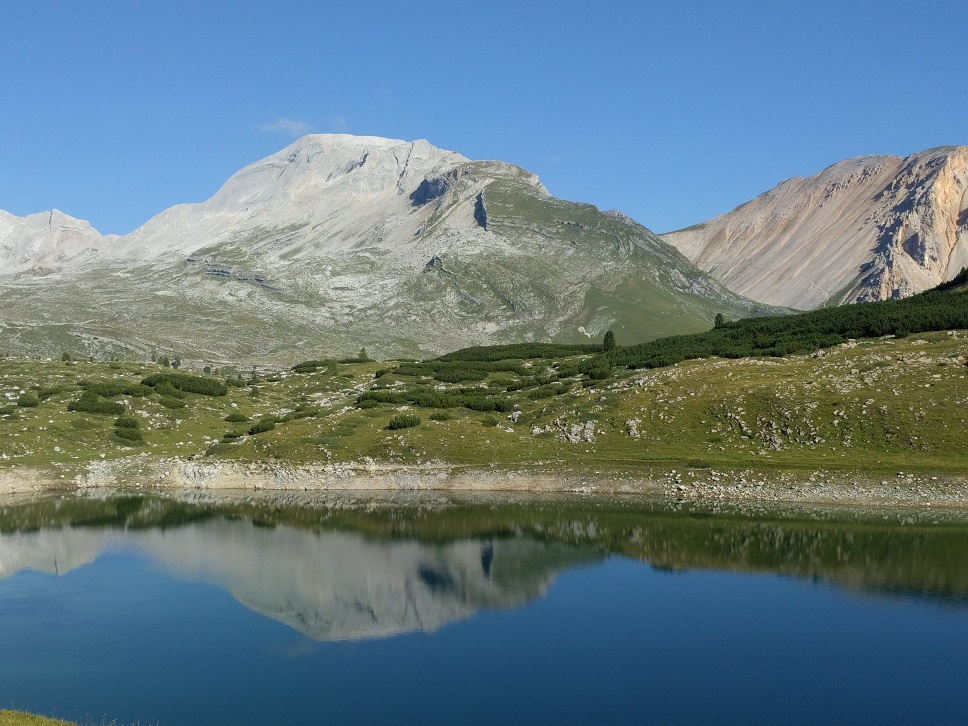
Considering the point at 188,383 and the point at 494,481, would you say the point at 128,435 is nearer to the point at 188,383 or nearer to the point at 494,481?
the point at 188,383

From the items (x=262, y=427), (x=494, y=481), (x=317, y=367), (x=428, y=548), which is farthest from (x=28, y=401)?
(x=428, y=548)

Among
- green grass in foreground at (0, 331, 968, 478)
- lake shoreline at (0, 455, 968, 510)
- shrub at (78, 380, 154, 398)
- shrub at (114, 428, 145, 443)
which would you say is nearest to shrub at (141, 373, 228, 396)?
green grass in foreground at (0, 331, 968, 478)

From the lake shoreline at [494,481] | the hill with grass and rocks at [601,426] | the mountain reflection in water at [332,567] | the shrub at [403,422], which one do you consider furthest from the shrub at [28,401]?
the shrub at [403,422]

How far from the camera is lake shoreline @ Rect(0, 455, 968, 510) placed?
64.4 meters

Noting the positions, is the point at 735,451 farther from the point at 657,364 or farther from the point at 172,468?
the point at 172,468

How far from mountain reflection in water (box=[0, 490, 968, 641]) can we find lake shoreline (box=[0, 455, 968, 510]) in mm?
3471

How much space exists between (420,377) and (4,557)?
6240 centimetres

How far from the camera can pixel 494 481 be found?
7575 cm

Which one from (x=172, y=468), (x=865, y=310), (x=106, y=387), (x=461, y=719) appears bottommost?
(x=461, y=719)

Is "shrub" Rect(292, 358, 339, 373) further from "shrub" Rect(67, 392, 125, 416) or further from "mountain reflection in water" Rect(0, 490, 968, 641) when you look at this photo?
"mountain reflection in water" Rect(0, 490, 968, 641)

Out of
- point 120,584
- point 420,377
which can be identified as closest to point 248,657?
point 120,584

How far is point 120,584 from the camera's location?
51.0 m

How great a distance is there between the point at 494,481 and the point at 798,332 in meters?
46.7

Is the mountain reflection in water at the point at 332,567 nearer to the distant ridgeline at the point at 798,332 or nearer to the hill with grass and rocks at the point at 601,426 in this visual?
the hill with grass and rocks at the point at 601,426
